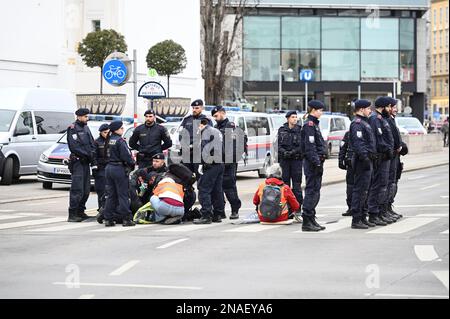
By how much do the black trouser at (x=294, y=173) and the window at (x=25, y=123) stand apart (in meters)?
11.0

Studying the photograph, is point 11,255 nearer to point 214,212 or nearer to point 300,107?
point 214,212

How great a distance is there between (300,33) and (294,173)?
188ft

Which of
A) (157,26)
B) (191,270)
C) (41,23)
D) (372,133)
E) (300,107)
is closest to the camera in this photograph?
(191,270)

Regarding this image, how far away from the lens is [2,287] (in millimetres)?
9984

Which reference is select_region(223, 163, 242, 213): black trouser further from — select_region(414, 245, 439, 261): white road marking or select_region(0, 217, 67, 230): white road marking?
select_region(414, 245, 439, 261): white road marking

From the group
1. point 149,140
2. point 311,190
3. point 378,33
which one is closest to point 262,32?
point 378,33

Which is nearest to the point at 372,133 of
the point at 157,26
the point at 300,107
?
the point at 157,26

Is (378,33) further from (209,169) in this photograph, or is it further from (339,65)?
(209,169)

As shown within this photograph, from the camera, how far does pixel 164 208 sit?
1662 cm

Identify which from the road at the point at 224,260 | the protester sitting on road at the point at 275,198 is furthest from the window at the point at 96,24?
the protester sitting on road at the point at 275,198

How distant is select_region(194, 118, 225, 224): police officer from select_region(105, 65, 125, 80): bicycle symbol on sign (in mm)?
8152

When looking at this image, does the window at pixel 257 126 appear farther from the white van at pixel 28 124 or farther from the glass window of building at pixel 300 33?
the glass window of building at pixel 300 33

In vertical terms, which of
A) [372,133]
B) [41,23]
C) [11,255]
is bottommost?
[11,255]
